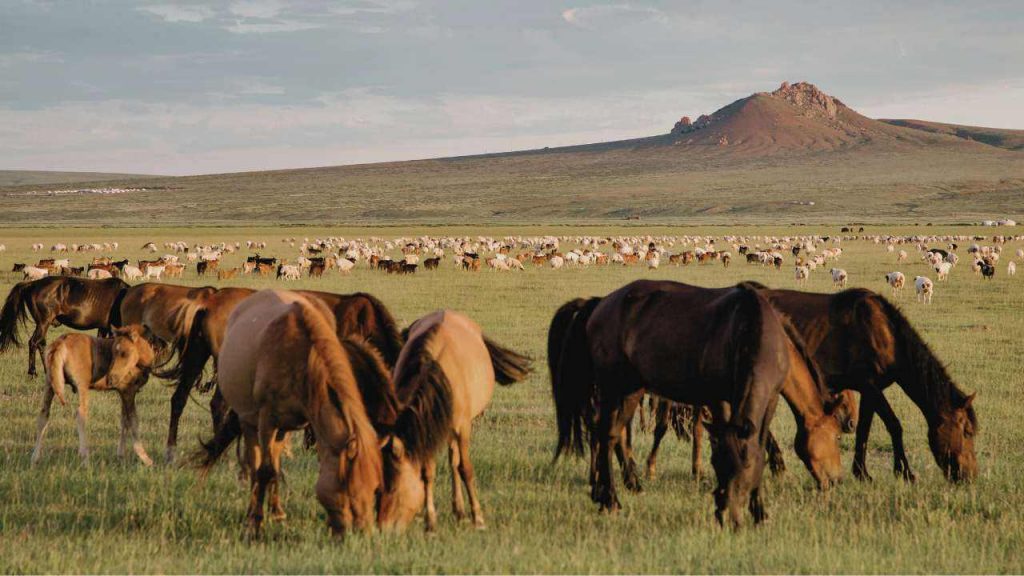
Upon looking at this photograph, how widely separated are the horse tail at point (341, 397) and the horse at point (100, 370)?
352 cm

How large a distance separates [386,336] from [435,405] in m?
2.39

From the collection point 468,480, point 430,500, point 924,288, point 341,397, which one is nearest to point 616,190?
point 924,288

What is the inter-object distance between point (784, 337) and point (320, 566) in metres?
3.77

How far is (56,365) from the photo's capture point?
891cm

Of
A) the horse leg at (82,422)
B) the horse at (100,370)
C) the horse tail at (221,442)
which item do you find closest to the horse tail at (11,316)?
the horse at (100,370)

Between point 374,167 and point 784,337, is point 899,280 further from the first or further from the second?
point 374,167

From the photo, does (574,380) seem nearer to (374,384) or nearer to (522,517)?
(522,517)

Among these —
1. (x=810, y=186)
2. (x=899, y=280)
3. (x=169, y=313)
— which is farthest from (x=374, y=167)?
(x=169, y=313)

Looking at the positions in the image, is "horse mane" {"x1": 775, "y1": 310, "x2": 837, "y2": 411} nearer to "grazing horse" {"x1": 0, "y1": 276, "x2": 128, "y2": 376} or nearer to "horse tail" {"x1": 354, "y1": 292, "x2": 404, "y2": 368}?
"horse tail" {"x1": 354, "y1": 292, "x2": 404, "y2": 368}

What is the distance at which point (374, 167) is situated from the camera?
640 feet

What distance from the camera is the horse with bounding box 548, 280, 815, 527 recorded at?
652 cm

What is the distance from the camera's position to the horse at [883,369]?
8164 mm

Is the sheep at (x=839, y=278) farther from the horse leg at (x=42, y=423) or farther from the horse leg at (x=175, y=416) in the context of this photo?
the horse leg at (x=42, y=423)

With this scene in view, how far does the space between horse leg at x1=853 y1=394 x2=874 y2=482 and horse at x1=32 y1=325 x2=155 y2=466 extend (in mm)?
6659
